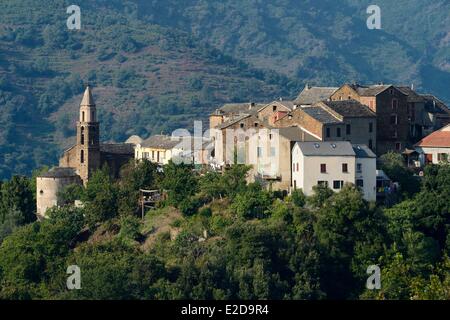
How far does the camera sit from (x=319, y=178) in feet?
203

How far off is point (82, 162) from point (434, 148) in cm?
1761

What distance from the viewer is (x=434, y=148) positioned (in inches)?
2717

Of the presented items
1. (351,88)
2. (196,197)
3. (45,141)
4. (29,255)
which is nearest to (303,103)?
(351,88)

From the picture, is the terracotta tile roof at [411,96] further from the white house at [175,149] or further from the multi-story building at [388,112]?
the white house at [175,149]

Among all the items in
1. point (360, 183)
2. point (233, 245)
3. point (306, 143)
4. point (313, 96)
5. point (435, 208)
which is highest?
point (313, 96)

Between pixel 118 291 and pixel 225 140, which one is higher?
pixel 225 140

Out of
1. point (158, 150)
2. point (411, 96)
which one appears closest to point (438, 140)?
point (411, 96)

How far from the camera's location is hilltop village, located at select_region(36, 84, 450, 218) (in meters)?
62.2

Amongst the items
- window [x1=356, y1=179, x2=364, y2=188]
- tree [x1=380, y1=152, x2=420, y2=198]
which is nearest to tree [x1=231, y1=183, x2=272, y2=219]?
window [x1=356, y1=179, x2=364, y2=188]

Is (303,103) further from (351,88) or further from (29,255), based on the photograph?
(29,255)

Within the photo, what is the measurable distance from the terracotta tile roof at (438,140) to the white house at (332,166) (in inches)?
285

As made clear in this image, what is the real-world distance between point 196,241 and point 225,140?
8.88 metres

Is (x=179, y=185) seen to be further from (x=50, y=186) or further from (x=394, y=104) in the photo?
(x=394, y=104)

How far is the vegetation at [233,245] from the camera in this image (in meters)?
56.8
